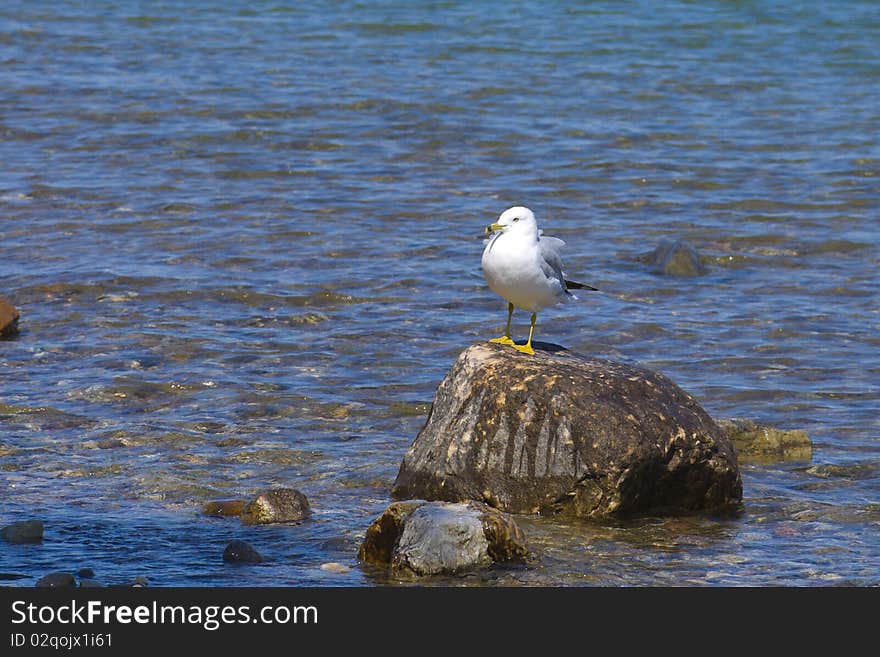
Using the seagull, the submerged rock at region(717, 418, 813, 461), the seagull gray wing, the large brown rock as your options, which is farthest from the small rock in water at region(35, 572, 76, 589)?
the submerged rock at region(717, 418, 813, 461)

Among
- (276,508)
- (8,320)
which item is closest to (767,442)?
(276,508)

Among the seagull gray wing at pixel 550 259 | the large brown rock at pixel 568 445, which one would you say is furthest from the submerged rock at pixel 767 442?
the seagull gray wing at pixel 550 259

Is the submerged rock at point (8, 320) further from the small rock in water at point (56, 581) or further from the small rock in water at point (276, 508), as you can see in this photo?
the small rock in water at point (56, 581)

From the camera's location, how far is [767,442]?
920 centimetres

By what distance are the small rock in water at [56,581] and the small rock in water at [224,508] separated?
1371 millimetres

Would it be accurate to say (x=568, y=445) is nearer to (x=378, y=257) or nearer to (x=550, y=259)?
(x=550, y=259)

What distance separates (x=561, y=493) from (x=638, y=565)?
81 centimetres

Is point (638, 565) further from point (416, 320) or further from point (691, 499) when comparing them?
point (416, 320)

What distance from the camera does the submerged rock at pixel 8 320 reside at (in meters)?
11.2

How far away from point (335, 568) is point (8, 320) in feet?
17.0

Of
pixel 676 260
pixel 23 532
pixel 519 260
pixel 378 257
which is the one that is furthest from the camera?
pixel 378 257

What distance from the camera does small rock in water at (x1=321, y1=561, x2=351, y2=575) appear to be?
7.02 meters
